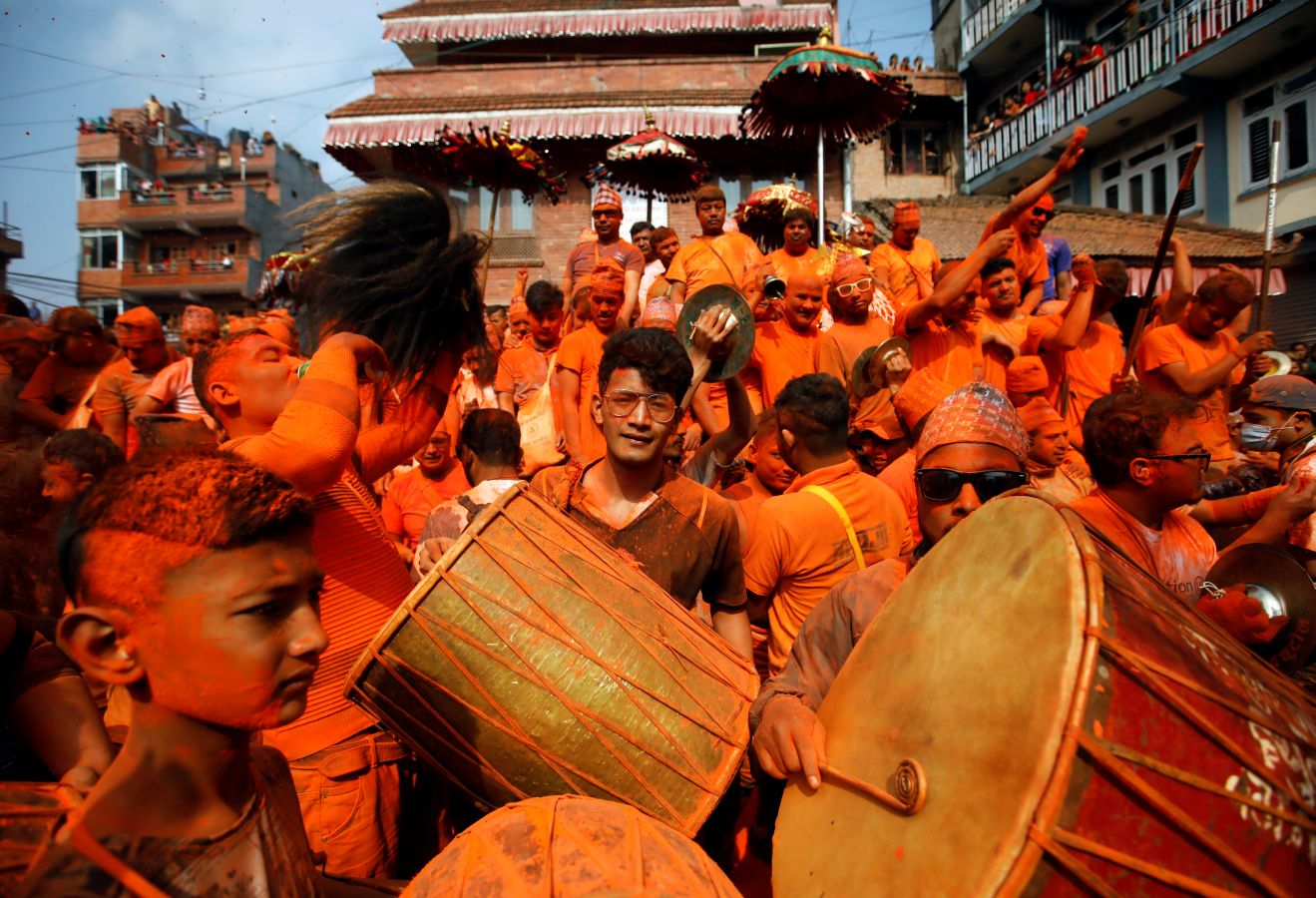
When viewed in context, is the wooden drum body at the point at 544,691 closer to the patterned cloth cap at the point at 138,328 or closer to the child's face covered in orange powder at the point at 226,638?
the child's face covered in orange powder at the point at 226,638

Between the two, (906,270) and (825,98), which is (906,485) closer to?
(906,270)

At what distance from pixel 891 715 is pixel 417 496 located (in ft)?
13.8

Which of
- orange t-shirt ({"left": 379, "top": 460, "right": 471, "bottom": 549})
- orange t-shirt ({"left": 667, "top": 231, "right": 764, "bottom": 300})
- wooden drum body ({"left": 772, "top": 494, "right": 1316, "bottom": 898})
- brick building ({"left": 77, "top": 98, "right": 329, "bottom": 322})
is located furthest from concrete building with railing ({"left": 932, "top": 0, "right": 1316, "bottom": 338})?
brick building ({"left": 77, "top": 98, "right": 329, "bottom": 322})

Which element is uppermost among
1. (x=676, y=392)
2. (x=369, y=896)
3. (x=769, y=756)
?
(x=676, y=392)

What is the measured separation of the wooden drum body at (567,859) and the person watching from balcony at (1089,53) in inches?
1055

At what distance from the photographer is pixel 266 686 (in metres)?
1.40

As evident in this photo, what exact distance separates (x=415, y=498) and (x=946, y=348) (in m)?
3.79

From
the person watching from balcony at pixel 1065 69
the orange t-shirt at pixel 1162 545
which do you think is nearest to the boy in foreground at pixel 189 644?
the orange t-shirt at pixel 1162 545

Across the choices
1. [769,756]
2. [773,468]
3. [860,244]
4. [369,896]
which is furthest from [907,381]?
[860,244]

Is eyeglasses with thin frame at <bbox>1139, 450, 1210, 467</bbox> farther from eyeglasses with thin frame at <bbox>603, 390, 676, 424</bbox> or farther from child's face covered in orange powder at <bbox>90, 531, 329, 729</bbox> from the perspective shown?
child's face covered in orange powder at <bbox>90, 531, 329, 729</bbox>

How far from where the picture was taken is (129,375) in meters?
6.54

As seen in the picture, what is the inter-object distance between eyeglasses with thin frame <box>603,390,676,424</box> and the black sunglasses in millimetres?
957

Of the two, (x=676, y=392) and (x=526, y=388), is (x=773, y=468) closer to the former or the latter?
(x=676, y=392)

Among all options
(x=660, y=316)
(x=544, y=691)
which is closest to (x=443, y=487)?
(x=660, y=316)
